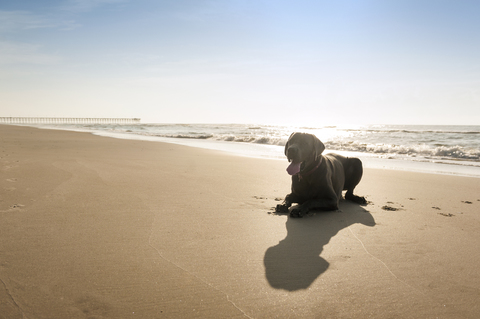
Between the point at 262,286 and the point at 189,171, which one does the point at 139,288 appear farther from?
the point at 189,171

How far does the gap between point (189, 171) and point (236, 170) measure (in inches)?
43.8

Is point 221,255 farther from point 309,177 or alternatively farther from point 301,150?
point 309,177

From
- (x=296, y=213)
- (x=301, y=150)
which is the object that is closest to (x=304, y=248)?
(x=296, y=213)

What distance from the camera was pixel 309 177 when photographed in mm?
4133

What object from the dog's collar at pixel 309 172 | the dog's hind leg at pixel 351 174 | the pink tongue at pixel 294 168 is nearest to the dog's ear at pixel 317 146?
the dog's collar at pixel 309 172

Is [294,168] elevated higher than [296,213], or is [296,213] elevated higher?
[294,168]

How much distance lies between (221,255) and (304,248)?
78 cm

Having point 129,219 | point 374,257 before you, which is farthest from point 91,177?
point 374,257

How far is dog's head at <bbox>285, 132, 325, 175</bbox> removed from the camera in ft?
12.5

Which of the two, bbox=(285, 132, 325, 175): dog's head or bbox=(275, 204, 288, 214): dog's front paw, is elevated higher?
bbox=(285, 132, 325, 175): dog's head

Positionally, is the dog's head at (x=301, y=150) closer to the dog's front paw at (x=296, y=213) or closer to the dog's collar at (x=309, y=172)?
the dog's collar at (x=309, y=172)

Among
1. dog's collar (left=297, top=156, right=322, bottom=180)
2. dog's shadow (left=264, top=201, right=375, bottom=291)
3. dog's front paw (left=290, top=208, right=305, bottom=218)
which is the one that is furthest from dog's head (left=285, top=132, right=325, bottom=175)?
dog's shadow (left=264, top=201, right=375, bottom=291)

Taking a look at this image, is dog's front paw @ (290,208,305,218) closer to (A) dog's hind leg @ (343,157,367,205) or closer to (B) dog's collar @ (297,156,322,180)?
Result: (B) dog's collar @ (297,156,322,180)

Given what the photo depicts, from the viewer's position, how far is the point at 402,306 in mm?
2008
